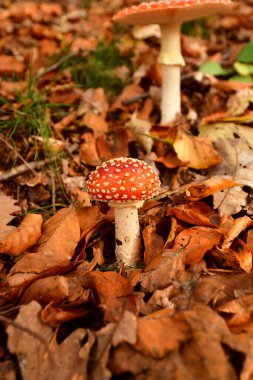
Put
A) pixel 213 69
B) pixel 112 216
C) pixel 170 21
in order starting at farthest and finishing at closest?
pixel 213 69
pixel 170 21
pixel 112 216

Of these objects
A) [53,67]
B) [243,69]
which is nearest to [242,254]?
[243,69]

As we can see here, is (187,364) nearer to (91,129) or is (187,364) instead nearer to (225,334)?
(225,334)

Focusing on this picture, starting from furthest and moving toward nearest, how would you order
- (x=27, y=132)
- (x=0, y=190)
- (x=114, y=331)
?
(x=27, y=132) → (x=0, y=190) → (x=114, y=331)

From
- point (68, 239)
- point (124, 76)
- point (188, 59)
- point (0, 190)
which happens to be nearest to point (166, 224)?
point (68, 239)

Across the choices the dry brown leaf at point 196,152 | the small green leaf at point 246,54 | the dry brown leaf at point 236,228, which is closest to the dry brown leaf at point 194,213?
the dry brown leaf at point 236,228

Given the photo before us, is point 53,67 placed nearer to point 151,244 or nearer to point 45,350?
point 151,244

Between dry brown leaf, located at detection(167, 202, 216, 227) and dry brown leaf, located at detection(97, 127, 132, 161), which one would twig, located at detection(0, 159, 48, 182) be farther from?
dry brown leaf, located at detection(167, 202, 216, 227)
